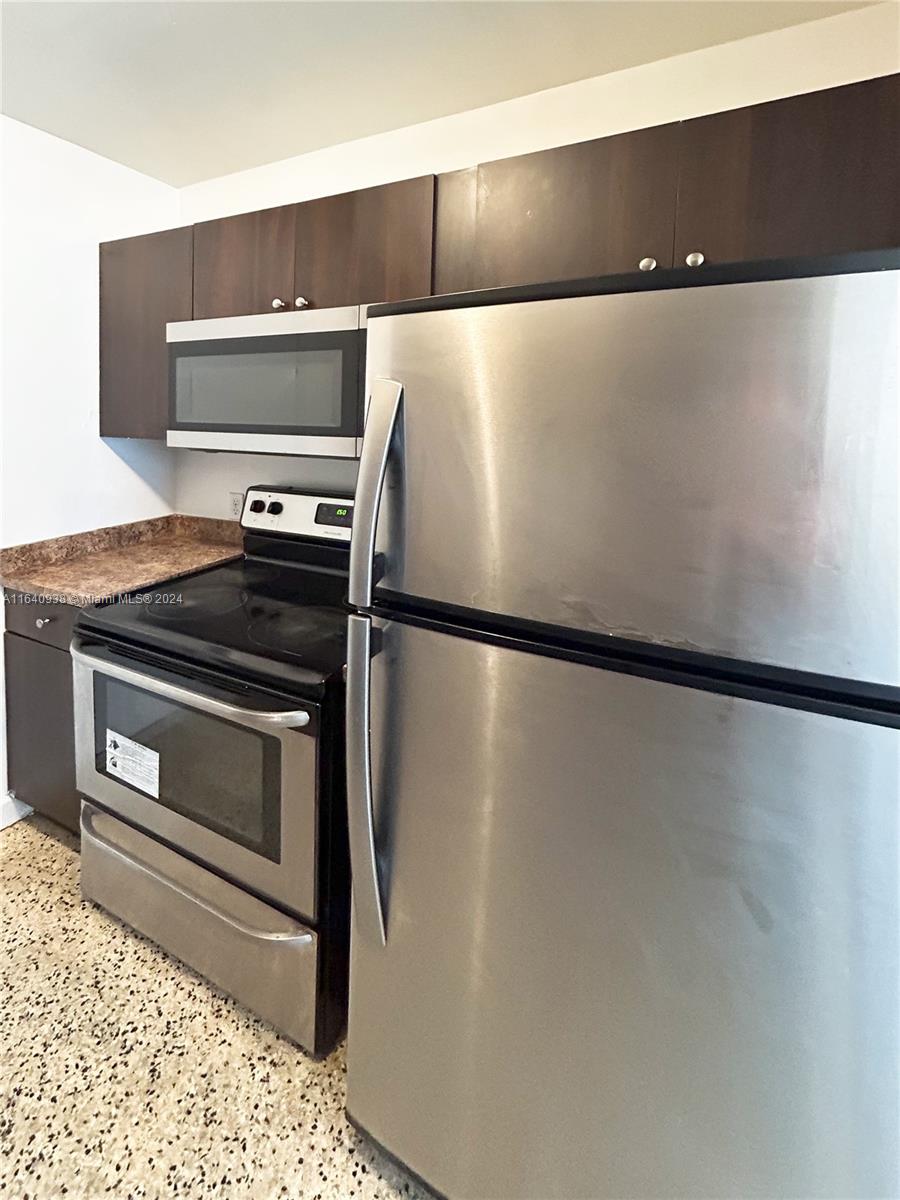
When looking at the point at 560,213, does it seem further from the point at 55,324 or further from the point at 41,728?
the point at 41,728

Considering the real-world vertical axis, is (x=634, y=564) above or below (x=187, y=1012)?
above

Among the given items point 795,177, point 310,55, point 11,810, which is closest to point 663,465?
point 795,177

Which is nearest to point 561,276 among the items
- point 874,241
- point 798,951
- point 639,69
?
point 874,241

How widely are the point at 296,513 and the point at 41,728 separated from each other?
105 cm

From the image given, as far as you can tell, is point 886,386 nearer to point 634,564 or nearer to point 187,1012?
point 634,564

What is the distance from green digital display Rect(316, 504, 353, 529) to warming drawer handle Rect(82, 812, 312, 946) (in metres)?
1.07

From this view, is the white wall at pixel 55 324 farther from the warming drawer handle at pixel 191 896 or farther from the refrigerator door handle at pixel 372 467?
the refrigerator door handle at pixel 372 467

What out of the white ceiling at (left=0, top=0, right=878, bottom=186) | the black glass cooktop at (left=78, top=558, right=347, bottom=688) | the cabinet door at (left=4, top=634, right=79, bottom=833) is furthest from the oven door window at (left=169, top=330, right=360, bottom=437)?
the cabinet door at (left=4, top=634, right=79, bottom=833)

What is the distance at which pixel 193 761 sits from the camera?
161 centimetres

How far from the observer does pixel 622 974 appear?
0.93 meters

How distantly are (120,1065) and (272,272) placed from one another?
1974mm

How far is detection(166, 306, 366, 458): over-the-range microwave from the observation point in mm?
1732

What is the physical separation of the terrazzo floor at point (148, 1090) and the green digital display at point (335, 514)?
129cm

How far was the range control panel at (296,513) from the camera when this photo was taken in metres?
2.11
